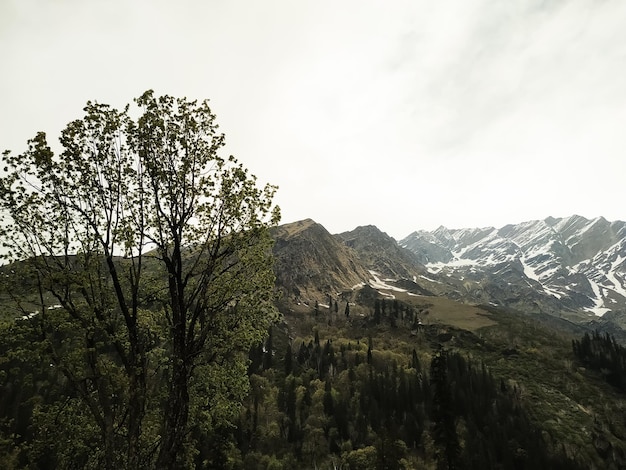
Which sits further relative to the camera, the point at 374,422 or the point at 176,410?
the point at 374,422

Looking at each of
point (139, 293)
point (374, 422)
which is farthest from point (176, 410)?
point (374, 422)

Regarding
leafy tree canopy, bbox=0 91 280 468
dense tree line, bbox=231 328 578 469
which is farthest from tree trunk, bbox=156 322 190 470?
dense tree line, bbox=231 328 578 469

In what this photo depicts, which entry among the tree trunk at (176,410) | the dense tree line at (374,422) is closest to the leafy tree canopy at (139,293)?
the tree trunk at (176,410)

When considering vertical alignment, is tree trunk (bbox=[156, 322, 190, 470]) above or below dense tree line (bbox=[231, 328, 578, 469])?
above

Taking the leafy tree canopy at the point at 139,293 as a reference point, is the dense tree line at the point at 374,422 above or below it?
below

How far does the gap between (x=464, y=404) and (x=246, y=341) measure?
541 feet

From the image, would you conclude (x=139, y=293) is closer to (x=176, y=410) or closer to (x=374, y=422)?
(x=176, y=410)

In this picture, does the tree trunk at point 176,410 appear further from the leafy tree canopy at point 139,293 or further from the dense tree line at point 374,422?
the dense tree line at point 374,422

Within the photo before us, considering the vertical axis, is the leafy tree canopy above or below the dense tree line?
above

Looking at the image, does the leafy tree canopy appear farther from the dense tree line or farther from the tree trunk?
the dense tree line

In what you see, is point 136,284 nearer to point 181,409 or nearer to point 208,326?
point 208,326

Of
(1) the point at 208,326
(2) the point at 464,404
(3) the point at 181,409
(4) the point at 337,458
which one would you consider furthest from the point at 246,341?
(2) the point at 464,404

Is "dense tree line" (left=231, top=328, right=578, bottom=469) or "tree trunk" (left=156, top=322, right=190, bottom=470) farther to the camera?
"dense tree line" (left=231, top=328, right=578, bottom=469)

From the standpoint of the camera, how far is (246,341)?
17844mm
